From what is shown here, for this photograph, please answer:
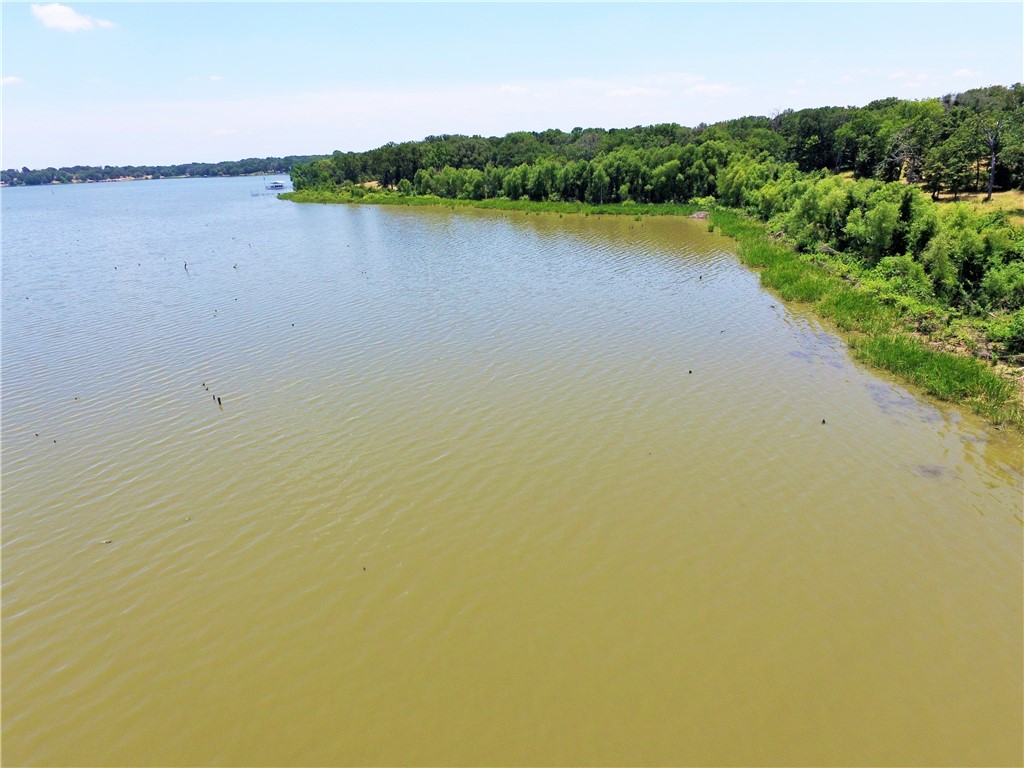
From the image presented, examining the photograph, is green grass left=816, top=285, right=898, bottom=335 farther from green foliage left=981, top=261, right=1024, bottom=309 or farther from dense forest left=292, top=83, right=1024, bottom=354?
green foliage left=981, top=261, right=1024, bottom=309

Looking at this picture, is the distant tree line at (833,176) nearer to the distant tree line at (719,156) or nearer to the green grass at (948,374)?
the distant tree line at (719,156)

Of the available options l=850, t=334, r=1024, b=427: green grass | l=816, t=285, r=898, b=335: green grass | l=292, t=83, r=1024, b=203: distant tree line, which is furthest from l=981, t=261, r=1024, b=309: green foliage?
l=292, t=83, r=1024, b=203: distant tree line

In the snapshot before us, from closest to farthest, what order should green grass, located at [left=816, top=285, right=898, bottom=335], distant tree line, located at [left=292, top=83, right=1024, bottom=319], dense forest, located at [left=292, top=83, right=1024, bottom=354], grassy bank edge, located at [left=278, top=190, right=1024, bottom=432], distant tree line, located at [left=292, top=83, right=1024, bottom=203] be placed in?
grassy bank edge, located at [left=278, top=190, right=1024, bottom=432] < green grass, located at [left=816, top=285, right=898, bottom=335] < dense forest, located at [left=292, top=83, right=1024, bottom=354] < distant tree line, located at [left=292, top=83, right=1024, bottom=319] < distant tree line, located at [left=292, top=83, right=1024, bottom=203]

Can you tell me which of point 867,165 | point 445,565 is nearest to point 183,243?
point 445,565

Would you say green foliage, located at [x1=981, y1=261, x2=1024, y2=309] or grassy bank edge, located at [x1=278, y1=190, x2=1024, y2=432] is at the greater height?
green foliage, located at [x1=981, y1=261, x2=1024, y2=309]

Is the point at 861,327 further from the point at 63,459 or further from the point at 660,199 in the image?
the point at 660,199

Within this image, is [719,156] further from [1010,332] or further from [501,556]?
[501,556]
